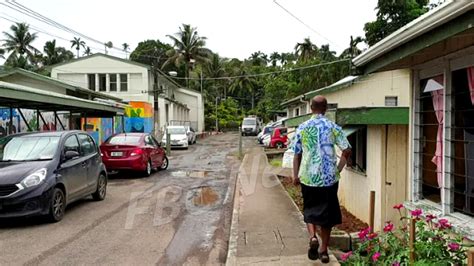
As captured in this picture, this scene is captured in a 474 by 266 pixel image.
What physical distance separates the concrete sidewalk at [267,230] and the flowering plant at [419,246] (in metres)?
0.43

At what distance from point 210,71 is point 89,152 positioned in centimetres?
5546

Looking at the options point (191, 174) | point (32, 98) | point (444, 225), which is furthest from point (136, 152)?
point (444, 225)

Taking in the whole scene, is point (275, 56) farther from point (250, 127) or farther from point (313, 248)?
point (313, 248)

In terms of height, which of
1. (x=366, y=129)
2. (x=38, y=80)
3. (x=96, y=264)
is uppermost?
(x=38, y=80)

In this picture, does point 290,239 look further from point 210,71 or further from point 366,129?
point 210,71

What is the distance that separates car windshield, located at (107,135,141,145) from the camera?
14.7 meters

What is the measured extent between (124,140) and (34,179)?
7353 millimetres

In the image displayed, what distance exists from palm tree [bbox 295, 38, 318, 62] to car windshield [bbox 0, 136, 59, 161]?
160 feet

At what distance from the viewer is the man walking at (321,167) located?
493cm

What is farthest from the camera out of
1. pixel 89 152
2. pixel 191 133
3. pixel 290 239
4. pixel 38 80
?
pixel 191 133

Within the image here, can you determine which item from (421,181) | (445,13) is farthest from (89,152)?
(445,13)

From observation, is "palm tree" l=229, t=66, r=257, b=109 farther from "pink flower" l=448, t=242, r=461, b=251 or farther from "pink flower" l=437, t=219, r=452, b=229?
"pink flower" l=448, t=242, r=461, b=251

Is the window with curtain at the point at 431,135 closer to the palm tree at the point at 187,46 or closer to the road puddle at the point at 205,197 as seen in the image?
the road puddle at the point at 205,197

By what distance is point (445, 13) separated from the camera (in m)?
3.23
